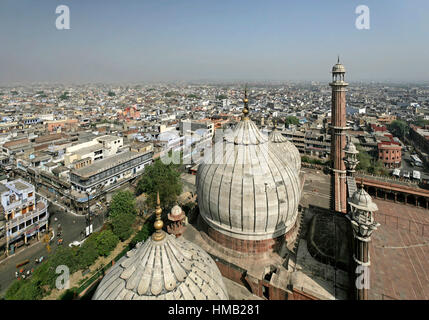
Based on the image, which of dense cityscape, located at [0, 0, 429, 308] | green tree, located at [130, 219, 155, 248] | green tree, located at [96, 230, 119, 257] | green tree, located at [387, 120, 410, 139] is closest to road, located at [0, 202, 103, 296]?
dense cityscape, located at [0, 0, 429, 308]

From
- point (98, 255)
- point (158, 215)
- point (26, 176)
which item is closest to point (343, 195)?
point (158, 215)

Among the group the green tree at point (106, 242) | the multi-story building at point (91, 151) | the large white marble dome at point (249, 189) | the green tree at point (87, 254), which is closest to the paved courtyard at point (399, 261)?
the large white marble dome at point (249, 189)

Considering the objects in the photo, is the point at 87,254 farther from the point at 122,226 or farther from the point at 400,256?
the point at 400,256

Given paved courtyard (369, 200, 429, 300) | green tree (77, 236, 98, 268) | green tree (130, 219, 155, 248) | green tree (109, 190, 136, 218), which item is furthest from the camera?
green tree (109, 190, 136, 218)

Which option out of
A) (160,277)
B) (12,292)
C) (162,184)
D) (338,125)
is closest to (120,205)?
(162,184)

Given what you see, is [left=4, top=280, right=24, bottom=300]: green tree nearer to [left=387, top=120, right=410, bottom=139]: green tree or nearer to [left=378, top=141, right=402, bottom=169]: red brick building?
[left=378, top=141, right=402, bottom=169]: red brick building

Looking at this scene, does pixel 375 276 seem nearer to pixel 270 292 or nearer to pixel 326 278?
pixel 326 278
